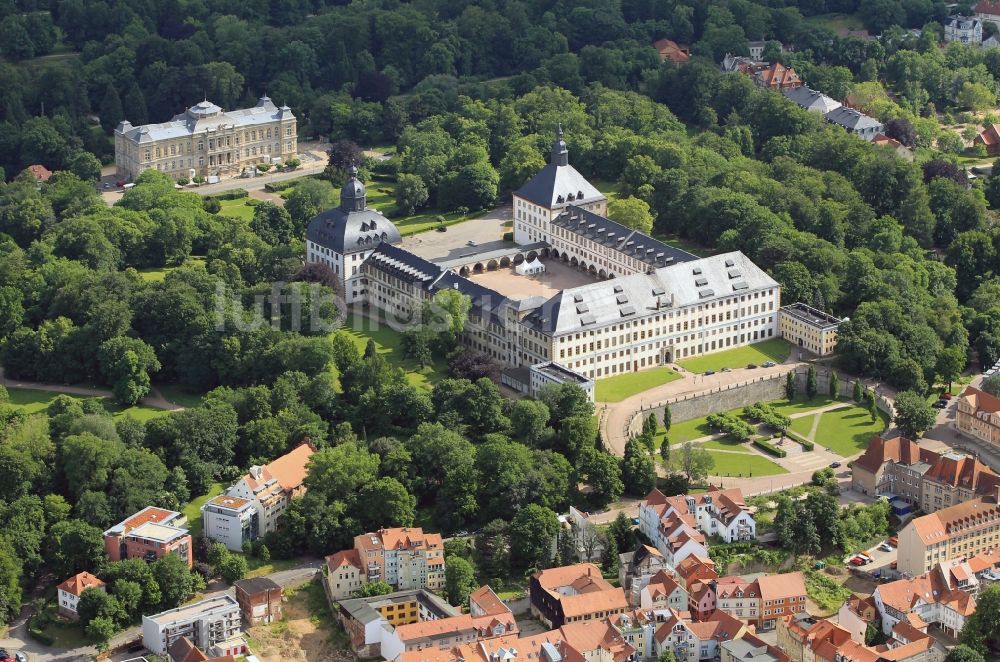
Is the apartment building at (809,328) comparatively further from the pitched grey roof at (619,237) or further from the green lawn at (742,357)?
the pitched grey roof at (619,237)

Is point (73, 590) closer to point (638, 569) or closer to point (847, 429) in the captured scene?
point (638, 569)

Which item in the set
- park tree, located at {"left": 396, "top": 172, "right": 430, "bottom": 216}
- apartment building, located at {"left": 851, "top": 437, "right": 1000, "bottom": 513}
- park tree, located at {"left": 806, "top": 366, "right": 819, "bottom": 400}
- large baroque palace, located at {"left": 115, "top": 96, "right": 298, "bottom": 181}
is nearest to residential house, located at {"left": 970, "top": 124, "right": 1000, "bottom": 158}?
park tree, located at {"left": 396, "top": 172, "right": 430, "bottom": 216}

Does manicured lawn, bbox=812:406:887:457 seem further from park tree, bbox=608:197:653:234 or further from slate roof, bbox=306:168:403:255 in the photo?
slate roof, bbox=306:168:403:255

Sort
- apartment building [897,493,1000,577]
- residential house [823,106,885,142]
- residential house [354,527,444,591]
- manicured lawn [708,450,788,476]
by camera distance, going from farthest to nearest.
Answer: residential house [823,106,885,142]
manicured lawn [708,450,788,476]
apartment building [897,493,1000,577]
residential house [354,527,444,591]

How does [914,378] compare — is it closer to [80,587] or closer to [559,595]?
[559,595]

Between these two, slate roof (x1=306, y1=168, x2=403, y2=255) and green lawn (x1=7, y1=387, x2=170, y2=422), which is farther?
slate roof (x1=306, y1=168, x2=403, y2=255)

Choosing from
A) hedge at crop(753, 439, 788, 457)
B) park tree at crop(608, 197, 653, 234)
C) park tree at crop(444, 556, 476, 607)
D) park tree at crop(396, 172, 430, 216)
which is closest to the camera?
park tree at crop(444, 556, 476, 607)

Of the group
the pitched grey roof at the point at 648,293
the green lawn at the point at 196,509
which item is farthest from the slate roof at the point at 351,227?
the green lawn at the point at 196,509
